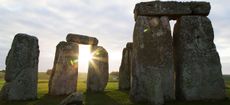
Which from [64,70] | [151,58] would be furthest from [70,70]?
[151,58]

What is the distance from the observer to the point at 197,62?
15.8 m

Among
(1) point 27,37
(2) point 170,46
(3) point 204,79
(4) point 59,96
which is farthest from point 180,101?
(1) point 27,37

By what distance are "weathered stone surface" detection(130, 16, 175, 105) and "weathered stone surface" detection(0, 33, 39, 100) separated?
5.24 meters

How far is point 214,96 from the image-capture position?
1561cm

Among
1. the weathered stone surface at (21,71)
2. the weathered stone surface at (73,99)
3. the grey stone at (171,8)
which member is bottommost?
the weathered stone surface at (73,99)

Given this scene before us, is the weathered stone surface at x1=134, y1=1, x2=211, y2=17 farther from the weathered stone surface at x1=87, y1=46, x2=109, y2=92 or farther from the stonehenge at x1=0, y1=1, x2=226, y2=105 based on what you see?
Result: the weathered stone surface at x1=87, y1=46, x2=109, y2=92

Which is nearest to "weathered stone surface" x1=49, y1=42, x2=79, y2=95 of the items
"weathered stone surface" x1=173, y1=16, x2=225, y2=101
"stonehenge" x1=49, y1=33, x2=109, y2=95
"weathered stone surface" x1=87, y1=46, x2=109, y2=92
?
"stonehenge" x1=49, y1=33, x2=109, y2=95

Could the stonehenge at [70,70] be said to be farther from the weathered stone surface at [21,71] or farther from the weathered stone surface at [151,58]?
the weathered stone surface at [151,58]

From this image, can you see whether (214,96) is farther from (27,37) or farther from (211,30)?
(27,37)

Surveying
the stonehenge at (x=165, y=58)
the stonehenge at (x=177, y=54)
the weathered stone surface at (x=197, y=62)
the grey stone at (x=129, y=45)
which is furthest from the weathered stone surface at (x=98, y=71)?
the weathered stone surface at (x=197, y=62)

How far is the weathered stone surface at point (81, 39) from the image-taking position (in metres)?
21.3

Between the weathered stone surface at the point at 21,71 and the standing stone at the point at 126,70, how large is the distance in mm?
7648

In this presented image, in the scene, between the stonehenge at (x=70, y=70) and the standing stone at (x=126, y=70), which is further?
the standing stone at (x=126, y=70)

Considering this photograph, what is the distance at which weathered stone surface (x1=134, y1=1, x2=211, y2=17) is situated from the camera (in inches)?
626
